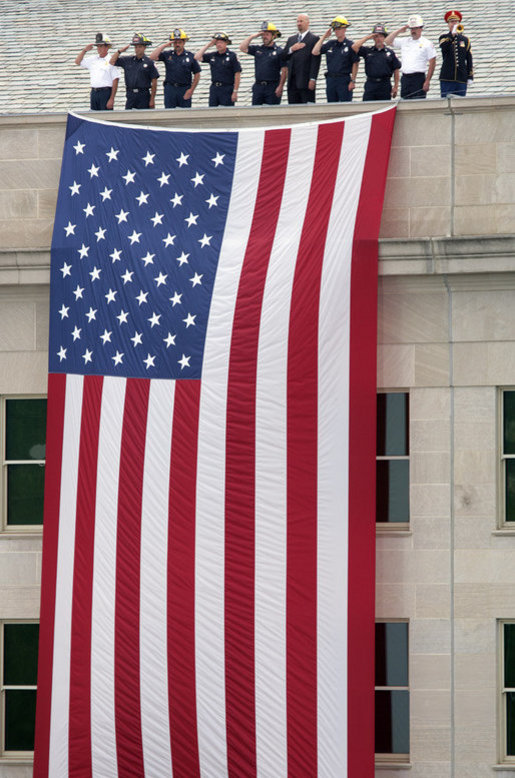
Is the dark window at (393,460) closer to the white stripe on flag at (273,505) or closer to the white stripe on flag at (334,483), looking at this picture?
the white stripe on flag at (334,483)

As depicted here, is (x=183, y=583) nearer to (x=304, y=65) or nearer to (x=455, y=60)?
(x=304, y=65)

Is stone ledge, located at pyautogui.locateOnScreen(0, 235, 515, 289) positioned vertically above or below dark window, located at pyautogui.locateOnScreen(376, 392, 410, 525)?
above

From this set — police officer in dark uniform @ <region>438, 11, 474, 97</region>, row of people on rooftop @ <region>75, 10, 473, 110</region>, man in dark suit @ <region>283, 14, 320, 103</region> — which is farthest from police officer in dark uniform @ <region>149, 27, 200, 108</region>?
police officer in dark uniform @ <region>438, 11, 474, 97</region>

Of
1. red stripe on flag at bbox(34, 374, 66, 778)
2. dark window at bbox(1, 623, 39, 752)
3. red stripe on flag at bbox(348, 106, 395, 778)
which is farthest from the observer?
dark window at bbox(1, 623, 39, 752)

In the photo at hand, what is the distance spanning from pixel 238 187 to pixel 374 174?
2.31m

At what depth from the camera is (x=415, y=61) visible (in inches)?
1082

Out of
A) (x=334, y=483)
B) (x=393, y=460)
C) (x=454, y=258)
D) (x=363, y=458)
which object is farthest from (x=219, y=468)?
(x=454, y=258)

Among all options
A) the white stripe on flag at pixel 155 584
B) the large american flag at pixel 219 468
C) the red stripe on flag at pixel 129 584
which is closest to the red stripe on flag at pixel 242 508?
the large american flag at pixel 219 468

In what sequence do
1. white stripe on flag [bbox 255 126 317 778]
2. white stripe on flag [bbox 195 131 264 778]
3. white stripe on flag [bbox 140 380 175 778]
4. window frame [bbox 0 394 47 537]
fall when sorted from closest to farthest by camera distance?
white stripe on flag [bbox 255 126 317 778]
white stripe on flag [bbox 195 131 264 778]
white stripe on flag [bbox 140 380 175 778]
window frame [bbox 0 394 47 537]

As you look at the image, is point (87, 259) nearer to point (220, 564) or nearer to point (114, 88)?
point (114, 88)

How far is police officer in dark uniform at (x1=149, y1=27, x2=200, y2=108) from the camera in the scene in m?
28.0

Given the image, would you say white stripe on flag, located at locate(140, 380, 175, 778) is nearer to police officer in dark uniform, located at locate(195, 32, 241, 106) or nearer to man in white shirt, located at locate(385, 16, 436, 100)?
police officer in dark uniform, located at locate(195, 32, 241, 106)

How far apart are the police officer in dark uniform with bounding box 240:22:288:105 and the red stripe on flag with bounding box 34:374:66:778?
613 cm

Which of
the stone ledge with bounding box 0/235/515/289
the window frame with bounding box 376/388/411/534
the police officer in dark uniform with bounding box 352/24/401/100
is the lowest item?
the window frame with bounding box 376/388/411/534
